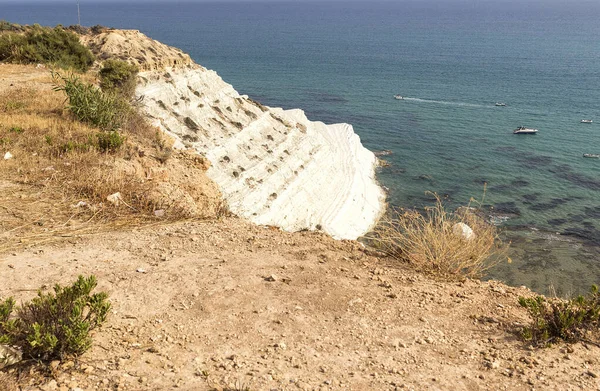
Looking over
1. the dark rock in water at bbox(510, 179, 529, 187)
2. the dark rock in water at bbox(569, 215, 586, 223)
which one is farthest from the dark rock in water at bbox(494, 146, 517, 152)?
the dark rock in water at bbox(569, 215, 586, 223)

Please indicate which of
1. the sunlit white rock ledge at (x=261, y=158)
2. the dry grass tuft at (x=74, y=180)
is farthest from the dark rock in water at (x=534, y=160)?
the dry grass tuft at (x=74, y=180)

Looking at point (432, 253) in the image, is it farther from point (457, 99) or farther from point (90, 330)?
point (457, 99)

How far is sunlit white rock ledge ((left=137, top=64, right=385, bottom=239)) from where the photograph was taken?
84.5 feet

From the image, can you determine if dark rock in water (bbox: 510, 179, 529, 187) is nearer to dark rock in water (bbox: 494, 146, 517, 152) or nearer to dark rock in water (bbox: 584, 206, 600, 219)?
dark rock in water (bbox: 584, 206, 600, 219)

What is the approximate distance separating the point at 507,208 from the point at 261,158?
19639mm

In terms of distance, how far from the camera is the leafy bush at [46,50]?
27594 millimetres

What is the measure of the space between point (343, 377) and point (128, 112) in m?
16.0

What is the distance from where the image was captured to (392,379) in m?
6.93

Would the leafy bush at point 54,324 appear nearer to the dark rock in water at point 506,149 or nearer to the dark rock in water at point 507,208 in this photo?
the dark rock in water at point 507,208

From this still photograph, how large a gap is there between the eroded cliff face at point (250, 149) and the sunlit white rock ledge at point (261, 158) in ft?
0.25

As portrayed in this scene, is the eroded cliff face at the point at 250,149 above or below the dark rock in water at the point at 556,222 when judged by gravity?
above

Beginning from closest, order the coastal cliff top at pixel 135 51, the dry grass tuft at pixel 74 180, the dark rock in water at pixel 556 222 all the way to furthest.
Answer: the dry grass tuft at pixel 74 180 < the coastal cliff top at pixel 135 51 < the dark rock in water at pixel 556 222

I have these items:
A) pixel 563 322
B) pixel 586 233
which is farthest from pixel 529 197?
pixel 563 322

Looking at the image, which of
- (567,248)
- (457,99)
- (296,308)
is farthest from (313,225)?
(457,99)
